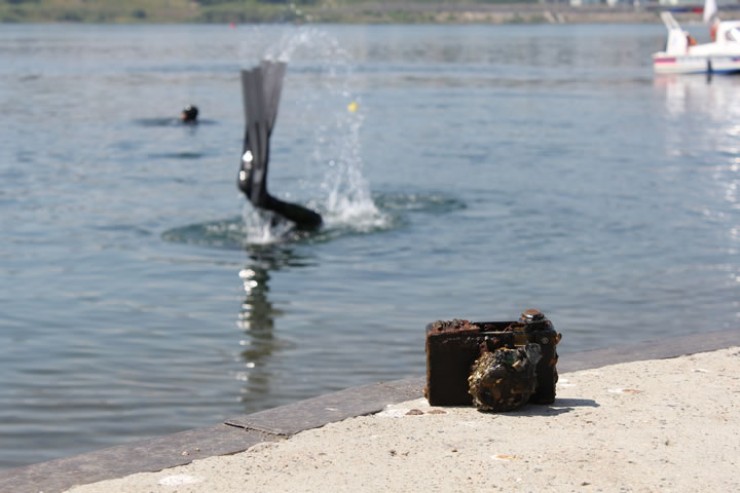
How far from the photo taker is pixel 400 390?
1079 centimetres

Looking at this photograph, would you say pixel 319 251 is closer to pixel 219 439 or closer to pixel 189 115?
pixel 219 439

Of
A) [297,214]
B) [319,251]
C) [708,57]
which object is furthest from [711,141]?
[708,57]

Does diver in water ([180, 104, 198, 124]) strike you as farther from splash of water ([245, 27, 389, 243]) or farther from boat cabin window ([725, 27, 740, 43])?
boat cabin window ([725, 27, 740, 43])

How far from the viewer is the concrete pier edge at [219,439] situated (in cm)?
870

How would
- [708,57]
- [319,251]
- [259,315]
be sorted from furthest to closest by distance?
[708,57] < [319,251] < [259,315]

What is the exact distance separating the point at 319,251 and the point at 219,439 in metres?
12.8

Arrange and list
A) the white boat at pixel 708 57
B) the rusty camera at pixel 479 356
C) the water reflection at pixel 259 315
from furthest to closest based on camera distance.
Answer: the white boat at pixel 708 57 → the water reflection at pixel 259 315 → the rusty camera at pixel 479 356

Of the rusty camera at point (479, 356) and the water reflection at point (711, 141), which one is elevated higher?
the rusty camera at point (479, 356)

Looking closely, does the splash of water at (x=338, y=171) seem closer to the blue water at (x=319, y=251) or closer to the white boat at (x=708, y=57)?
the blue water at (x=319, y=251)

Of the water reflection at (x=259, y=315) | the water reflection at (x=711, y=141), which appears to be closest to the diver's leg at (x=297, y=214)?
the water reflection at (x=259, y=315)

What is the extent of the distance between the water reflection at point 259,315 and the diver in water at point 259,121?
3.17ft

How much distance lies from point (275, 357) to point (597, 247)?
8526 mm

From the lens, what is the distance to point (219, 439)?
9.50m

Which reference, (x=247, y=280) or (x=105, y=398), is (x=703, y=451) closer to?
(x=105, y=398)
